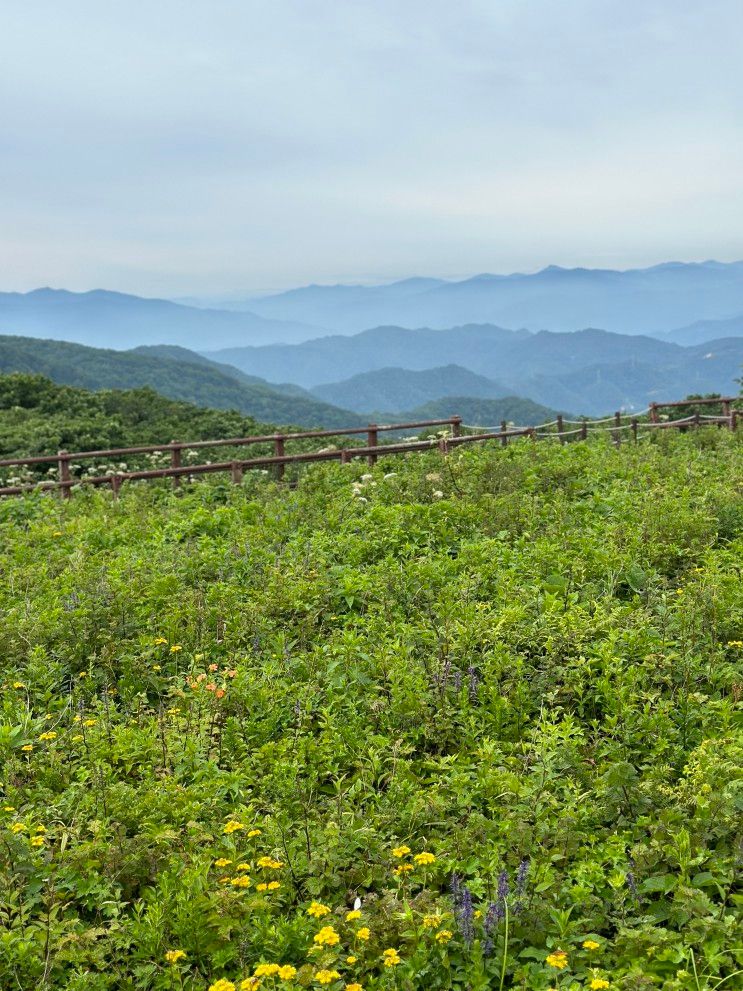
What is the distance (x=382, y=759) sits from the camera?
4.95m

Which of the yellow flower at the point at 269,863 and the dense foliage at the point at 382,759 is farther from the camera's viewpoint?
the yellow flower at the point at 269,863

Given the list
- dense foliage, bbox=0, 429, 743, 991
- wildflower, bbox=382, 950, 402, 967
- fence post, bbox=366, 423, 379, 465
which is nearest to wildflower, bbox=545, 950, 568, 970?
dense foliage, bbox=0, 429, 743, 991

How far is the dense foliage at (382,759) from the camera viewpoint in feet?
11.3

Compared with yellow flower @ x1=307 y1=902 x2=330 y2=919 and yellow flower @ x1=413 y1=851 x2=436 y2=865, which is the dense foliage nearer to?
yellow flower @ x1=307 y1=902 x2=330 y2=919

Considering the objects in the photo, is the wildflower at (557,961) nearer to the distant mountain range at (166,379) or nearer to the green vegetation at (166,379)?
the green vegetation at (166,379)

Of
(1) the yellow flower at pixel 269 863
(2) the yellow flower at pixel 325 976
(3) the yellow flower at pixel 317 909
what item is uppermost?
(1) the yellow flower at pixel 269 863

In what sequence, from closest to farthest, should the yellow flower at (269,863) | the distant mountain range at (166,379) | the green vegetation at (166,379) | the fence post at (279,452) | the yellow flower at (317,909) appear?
the yellow flower at (317,909) → the yellow flower at (269,863) → the fence post at (279,452) → the distant mountain range at (166,379) → the green vegetation at (166,379)

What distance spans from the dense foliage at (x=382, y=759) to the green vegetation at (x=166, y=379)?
418 feet

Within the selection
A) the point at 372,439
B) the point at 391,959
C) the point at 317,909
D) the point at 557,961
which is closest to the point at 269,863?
the point at 317,909

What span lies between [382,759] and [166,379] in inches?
6389

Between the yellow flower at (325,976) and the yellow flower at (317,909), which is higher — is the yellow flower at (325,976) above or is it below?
below

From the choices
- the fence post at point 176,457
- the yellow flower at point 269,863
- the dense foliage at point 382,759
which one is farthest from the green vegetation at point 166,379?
the yellow flower at point 269,863

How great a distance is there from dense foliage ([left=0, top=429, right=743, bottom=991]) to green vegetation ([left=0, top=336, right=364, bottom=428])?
127 metres

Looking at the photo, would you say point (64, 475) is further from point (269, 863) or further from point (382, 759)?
point (269, 863)
